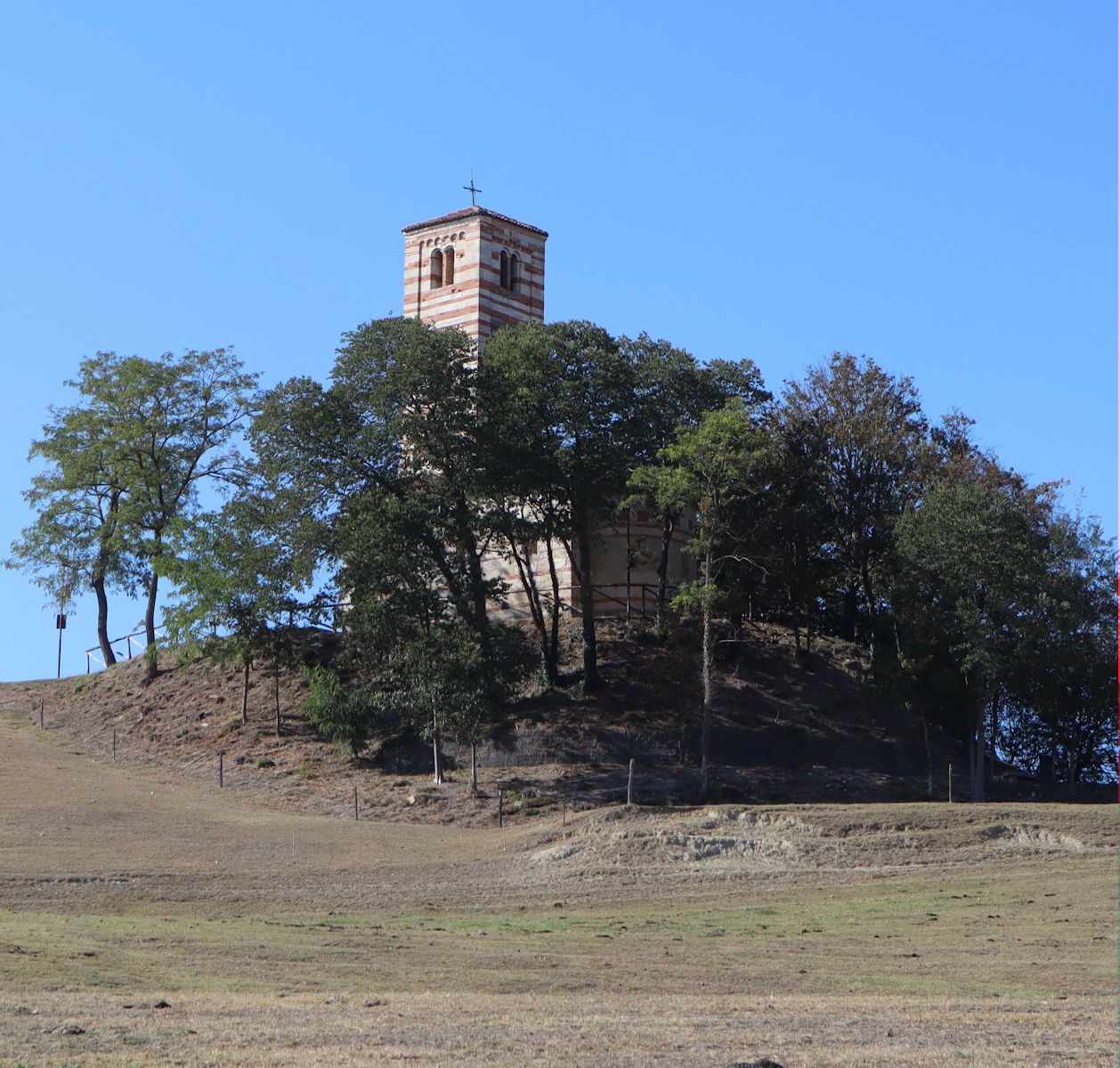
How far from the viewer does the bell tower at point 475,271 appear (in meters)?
74.6

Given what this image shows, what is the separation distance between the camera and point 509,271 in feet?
252

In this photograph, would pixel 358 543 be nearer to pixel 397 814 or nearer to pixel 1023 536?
pixel 397 814

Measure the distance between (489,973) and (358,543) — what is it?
27333 millimetres

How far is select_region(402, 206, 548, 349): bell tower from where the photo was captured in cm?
7456

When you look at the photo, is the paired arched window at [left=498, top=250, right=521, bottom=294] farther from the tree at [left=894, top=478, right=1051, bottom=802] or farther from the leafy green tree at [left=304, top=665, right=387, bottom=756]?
the tree at [left=894, top=478, right=1051, bottom=802]

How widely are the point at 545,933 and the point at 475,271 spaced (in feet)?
149

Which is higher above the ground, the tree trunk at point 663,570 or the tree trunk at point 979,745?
the tree trunk at point 663,570

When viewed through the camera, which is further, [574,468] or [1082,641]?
[574,468]

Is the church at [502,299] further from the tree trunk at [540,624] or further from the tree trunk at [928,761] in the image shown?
the tree trunk at [928,761]

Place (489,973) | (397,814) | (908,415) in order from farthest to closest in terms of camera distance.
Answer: (908,415), (397,814), (489,973)

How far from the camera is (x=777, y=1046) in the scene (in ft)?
68.1

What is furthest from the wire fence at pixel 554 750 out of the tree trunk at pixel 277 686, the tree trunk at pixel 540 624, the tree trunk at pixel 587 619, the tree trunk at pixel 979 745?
the tree trunk at pixel 979 745

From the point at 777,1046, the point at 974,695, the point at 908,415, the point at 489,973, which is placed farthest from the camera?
the point at 908,415

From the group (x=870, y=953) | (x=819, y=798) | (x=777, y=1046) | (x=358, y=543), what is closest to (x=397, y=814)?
(x=358, y=543)
